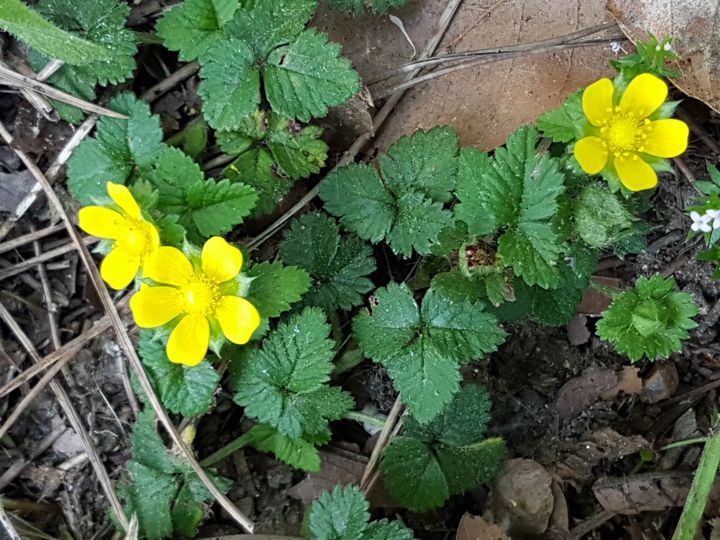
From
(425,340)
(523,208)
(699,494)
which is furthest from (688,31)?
(699,494)

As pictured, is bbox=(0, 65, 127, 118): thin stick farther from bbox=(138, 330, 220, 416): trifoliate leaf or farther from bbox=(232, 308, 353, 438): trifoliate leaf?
bbox=(232, 308, 353, 438): trifoliate leaf

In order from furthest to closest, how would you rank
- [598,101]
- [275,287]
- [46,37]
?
[275,287], [46,37], [598,101]

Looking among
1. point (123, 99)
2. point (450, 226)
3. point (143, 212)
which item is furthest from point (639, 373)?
point (123, 99)

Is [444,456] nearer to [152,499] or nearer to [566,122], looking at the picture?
[152,499]

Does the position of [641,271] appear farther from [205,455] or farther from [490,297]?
[205,455]

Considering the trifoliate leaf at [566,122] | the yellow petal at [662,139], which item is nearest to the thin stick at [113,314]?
the trifoliate leaf at [566,122]

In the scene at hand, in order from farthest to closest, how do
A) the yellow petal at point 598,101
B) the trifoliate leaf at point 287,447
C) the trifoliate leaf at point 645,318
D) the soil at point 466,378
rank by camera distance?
the soil at point 466,378, the trifoliate leaf at point 287,447, the trifoliate leaf at point 645,318, the yellow petal at point 598,101

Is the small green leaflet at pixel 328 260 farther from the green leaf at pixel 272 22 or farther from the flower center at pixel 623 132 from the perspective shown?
the flower center at pixel 623 132
